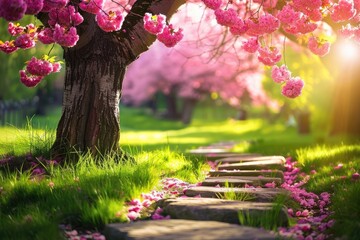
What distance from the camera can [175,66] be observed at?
3306 cm

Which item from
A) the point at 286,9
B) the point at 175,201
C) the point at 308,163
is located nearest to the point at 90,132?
the point at 175,201

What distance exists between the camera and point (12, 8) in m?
4.47

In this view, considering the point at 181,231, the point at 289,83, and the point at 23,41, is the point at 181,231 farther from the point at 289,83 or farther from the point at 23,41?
the point at 289,83

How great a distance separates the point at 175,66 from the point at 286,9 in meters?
26.4

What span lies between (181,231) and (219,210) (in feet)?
2.02

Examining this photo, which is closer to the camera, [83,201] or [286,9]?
[83,201]

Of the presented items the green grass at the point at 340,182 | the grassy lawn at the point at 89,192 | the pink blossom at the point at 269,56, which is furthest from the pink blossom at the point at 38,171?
the pink blossom at the point at 269,56

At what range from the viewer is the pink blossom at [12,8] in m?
4.46

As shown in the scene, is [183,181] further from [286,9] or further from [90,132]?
[286,9]

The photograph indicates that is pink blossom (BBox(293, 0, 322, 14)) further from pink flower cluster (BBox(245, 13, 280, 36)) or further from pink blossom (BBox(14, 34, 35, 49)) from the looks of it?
pink blossom (BBox(14, 34, 35, 49))

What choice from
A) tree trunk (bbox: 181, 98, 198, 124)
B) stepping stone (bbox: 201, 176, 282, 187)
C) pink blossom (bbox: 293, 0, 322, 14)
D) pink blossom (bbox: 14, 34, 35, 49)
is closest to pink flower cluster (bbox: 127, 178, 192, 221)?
stepping stone (bbox: 201, 176, 282, 187)

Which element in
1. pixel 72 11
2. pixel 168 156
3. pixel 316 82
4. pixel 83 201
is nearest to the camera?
pixel 83 201

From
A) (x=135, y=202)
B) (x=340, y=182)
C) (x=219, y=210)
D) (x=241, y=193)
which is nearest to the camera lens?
(x=219, y=210)

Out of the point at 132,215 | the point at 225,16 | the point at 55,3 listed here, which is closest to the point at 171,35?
the point at 225,16
